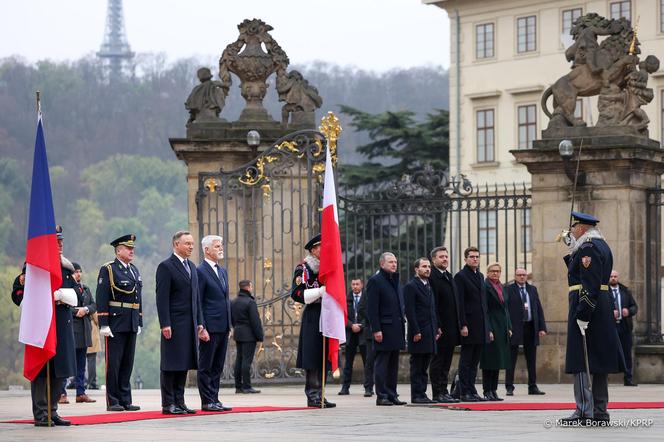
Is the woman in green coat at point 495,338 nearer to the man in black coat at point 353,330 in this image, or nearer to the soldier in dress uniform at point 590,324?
the man in black coat at point 353,330

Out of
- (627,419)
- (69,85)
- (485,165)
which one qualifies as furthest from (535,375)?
(69,85)

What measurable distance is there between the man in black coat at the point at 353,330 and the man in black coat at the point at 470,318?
2937mm

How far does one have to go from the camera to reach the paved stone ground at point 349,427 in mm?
13555

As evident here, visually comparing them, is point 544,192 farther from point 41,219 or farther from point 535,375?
point 41,219

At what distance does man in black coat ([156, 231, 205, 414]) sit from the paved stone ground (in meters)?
0.62

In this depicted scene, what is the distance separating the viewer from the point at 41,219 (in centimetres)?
1603

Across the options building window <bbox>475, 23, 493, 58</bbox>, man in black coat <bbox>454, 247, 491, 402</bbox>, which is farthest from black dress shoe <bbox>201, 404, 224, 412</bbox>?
building window <bbox>475, 23, 493, 58</bbox>

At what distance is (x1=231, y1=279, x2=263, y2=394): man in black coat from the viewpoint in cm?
2245

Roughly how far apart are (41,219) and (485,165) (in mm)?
41765

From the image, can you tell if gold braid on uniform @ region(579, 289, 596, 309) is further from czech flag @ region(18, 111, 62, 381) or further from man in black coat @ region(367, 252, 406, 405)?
czech flag @ region(18, 111, 62, 381)

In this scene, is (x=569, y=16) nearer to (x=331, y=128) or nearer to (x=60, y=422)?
(x=331, y=128)

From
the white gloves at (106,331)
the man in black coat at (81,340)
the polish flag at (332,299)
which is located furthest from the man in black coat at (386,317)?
the man in black coat at (81,340)

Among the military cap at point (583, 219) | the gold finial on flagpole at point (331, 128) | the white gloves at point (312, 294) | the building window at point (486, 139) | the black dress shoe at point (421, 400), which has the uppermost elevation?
the building window at point (486, 139)

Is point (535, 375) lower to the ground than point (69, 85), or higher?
lower
